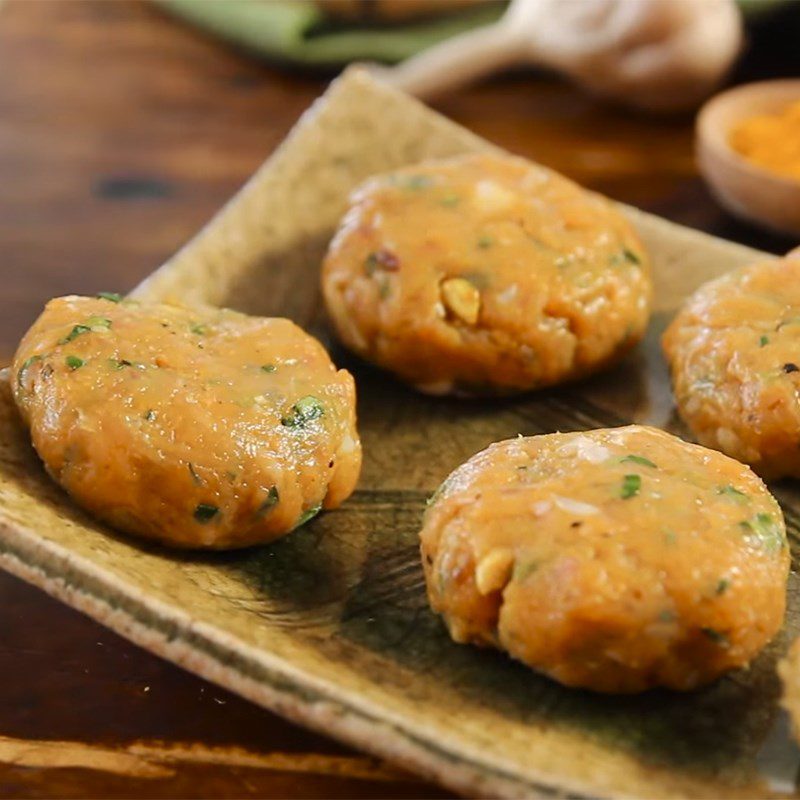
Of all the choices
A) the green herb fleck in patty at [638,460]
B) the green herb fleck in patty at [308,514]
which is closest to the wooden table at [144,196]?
the green herb fleck in patty at [308,514]

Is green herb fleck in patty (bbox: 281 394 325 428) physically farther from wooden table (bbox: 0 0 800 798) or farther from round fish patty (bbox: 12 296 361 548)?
wooden table (bbox: 0 0 800 798)

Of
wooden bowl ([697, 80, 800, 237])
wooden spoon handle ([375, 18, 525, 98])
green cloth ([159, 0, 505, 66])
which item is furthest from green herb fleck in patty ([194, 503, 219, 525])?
green cloth ([159, 0, 505, 66])

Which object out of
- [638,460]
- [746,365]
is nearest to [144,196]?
[746,365]

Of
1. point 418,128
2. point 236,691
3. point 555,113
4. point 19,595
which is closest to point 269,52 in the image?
point 555,113

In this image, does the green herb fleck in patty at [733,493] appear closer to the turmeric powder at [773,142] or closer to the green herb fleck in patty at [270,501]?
the green herb fleck in patty at [270,501]

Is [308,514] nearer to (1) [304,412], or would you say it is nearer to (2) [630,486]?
(1) [304,412]
